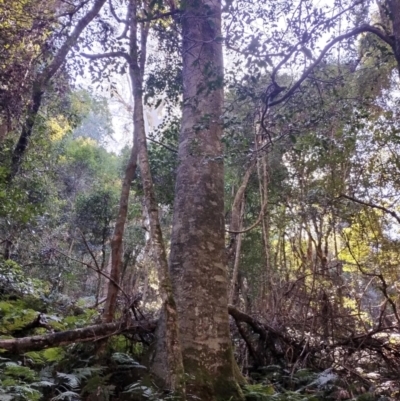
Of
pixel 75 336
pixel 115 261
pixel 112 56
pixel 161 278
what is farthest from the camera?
pixel 112 56

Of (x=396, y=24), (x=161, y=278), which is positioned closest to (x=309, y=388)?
(x=161, y=278)

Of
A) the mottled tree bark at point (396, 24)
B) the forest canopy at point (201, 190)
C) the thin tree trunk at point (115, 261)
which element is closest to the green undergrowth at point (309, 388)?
the forest canopy at point (201, 190)

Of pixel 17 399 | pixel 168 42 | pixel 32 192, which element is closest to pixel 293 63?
pixel 168 42

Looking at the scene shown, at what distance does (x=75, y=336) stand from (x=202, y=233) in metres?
1.28

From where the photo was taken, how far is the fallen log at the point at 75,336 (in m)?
3.08

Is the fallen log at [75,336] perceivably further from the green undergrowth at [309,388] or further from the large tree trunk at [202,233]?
the green undergrowth at [309,388]

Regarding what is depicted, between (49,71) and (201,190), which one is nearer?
(201,190)

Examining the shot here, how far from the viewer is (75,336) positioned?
129 inches

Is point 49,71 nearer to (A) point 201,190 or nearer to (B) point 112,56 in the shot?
(B) point 112,56

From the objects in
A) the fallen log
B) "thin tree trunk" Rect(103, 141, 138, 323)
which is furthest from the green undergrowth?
"thin tree trunk" Rect(103, 141, 138, 323)

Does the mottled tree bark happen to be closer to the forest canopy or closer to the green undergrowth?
the forest canopy

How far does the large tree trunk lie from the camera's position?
316 centimetres

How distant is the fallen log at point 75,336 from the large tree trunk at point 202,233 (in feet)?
1.68

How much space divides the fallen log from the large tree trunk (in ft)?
1.68
